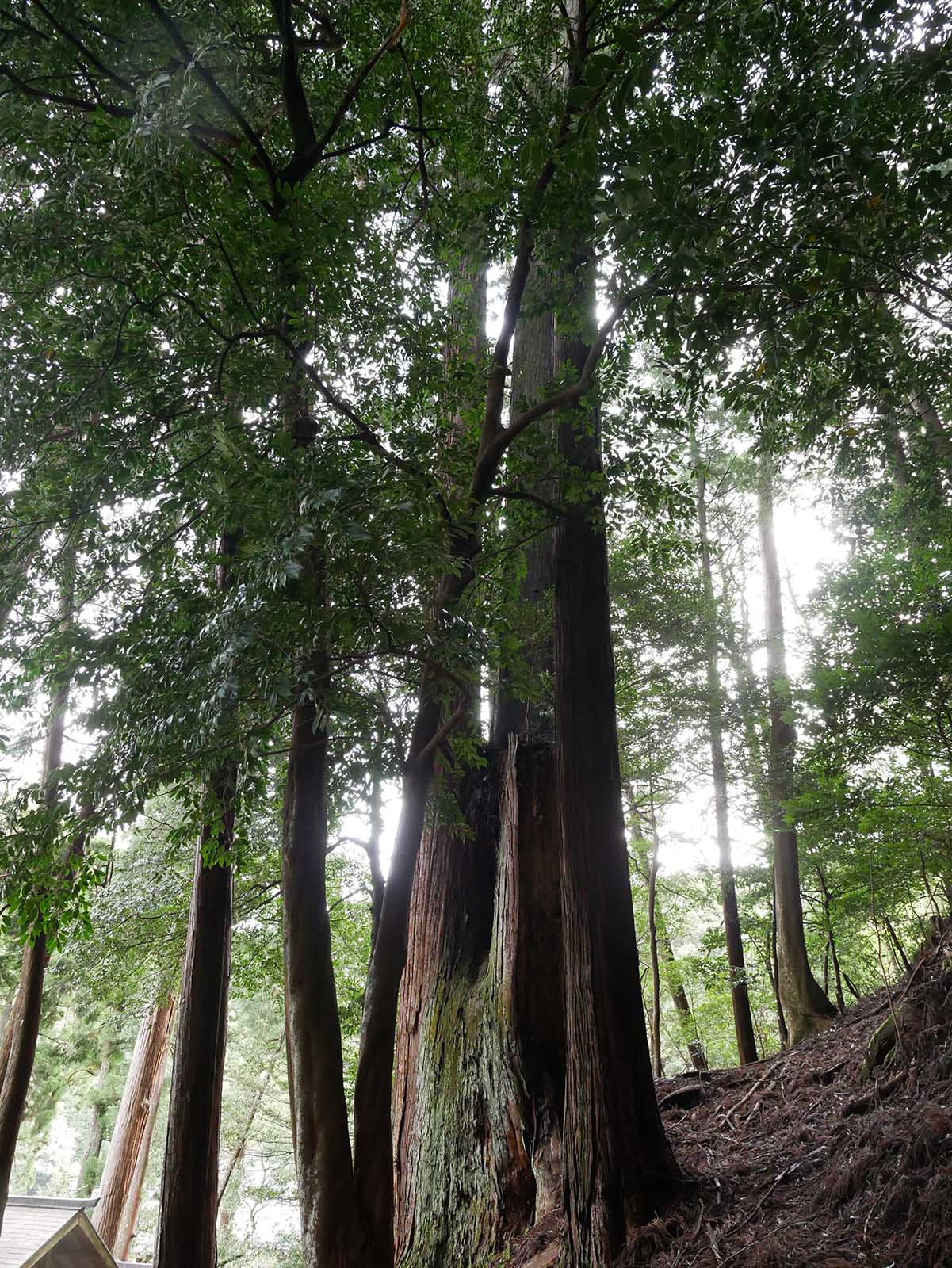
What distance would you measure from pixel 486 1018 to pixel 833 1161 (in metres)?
2.36

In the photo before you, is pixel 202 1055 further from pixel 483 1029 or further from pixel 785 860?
pixel 785 860

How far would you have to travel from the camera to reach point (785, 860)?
8422 millimetres

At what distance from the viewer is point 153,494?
4766 mm

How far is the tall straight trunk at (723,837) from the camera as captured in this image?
8.27m

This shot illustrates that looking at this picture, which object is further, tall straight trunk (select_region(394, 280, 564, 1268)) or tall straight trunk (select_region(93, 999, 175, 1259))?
tall straight trunk (select_region(93, 999, 175, 1259))

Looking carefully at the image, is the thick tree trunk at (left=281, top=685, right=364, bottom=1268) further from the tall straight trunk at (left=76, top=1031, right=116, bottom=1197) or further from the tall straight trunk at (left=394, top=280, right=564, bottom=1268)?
the tall straight trunk at (left=76, top=1031, right=116, bottom=1197)

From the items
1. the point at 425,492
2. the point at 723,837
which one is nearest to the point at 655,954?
the point at 723,837

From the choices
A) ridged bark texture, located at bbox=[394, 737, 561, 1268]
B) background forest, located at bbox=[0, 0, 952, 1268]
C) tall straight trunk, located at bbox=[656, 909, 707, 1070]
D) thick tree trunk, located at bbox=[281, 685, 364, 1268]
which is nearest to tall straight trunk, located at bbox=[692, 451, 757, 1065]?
background forest, located at bbox=[0, 0, 952, 1268]

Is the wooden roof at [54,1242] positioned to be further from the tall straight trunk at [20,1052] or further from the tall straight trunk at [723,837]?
the tall straight trunk at [723,837]

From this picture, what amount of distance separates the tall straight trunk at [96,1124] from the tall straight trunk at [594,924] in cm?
1655

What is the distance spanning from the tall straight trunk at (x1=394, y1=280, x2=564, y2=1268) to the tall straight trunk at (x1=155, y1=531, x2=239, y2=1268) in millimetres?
1337

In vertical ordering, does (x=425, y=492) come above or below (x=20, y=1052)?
above

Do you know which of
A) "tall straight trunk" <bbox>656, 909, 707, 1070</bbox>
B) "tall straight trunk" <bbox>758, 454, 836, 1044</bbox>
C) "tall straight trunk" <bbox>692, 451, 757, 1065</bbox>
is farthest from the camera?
"tall straight trunk" <bbox>656, 909, 707, 1070</bbox>

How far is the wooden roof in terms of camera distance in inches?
309
